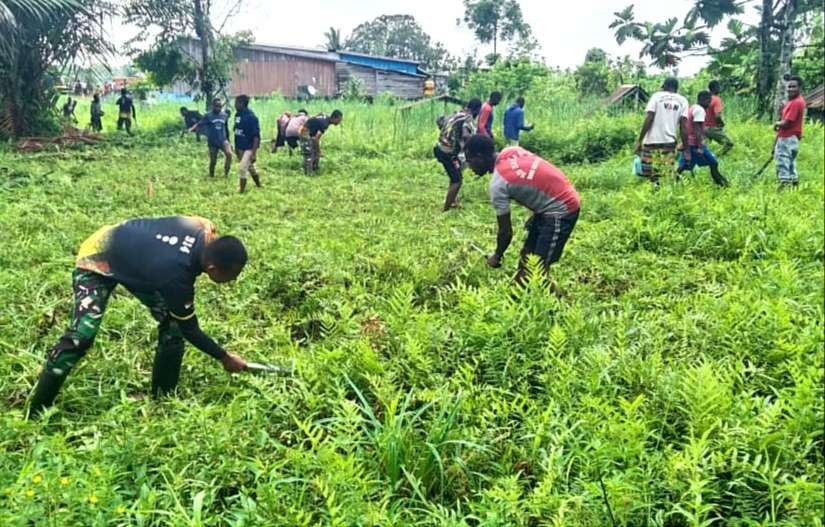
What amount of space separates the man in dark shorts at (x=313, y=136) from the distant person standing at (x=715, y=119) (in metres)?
5.64

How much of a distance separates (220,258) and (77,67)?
48.9 feet

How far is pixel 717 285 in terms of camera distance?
437 cm

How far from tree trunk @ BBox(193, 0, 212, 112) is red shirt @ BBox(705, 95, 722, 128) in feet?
41.0

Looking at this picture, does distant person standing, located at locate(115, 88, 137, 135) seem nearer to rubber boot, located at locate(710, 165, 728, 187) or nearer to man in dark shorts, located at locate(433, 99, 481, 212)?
man in dark shorts, located at locate(433, 99, 481, 212)

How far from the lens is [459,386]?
9.95 ft

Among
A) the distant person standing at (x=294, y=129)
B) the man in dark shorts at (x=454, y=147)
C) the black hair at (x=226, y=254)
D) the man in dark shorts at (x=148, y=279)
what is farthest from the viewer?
the distant person standing at (x=294, y=129)

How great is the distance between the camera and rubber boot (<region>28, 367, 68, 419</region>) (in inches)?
125

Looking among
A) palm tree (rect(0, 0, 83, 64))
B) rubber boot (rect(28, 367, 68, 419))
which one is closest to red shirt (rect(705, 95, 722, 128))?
rubber boot (rect(28, 367, 68, 419))

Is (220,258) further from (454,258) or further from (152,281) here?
(454,258)

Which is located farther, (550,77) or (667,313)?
(550,77)

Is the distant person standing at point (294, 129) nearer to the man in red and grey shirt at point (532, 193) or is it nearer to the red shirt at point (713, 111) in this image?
the red shirt at point (713, 111)

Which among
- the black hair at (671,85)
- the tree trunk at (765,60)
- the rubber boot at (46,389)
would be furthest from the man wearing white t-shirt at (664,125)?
the rubber boot at (46,389)

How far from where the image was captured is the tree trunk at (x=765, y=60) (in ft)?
9.04

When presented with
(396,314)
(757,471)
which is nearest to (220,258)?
(396,314)
